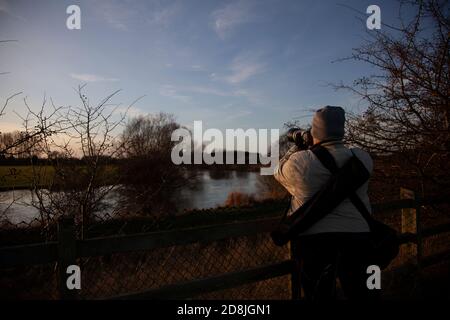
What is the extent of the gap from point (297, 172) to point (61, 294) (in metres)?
1.72

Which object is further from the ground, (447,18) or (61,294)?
(447,18)

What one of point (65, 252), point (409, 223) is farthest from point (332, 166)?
point (409, 223)

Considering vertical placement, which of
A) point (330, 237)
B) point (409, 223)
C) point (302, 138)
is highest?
point (302, 138)

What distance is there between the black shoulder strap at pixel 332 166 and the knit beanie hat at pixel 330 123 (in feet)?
0.30

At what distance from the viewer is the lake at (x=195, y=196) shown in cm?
327

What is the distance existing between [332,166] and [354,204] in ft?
0.98

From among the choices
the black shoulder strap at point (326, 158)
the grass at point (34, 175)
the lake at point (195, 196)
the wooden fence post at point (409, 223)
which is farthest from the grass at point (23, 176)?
the wooden fence post at point (409, 223)

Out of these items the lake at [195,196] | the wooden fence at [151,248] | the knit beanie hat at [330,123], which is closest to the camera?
the wooden fence at [151,248]

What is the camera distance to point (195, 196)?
77.0 ft

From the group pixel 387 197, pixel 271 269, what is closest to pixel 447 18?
pixel 387 197

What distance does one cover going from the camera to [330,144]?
1.90 meters

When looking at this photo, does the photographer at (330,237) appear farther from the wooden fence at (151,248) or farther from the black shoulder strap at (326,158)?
the wooden fence at (151,248)

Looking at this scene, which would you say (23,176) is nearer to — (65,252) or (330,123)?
(65,252)
